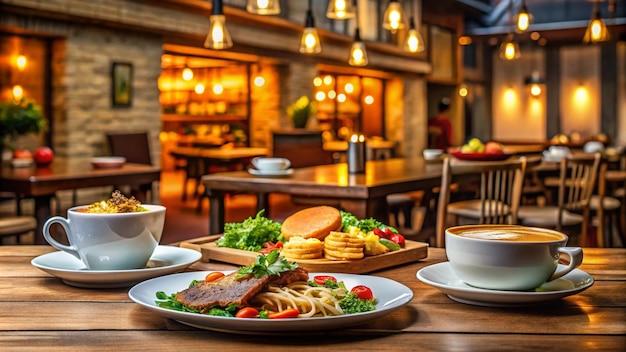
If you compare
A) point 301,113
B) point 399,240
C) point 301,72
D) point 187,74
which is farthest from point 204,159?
point 399,240

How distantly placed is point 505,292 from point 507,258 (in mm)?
51

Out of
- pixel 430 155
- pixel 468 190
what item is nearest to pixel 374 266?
pixel 430 155

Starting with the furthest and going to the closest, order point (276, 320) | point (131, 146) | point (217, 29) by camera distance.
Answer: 1. point (131, 146)
2. point (217, 29)
3. point (276, 320)

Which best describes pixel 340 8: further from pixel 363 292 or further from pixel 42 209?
pixel 363 292

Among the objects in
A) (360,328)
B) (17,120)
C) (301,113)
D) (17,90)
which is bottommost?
(360,328)

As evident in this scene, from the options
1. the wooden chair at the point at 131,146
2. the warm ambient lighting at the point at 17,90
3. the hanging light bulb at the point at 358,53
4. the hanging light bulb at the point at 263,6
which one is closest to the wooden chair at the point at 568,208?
the hanging light bulb at the point at 358,53

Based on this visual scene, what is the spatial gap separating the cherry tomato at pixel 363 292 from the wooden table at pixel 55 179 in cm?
364

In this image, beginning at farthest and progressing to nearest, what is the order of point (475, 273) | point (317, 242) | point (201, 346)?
point (317, 242) < point (475, 273) < point (201, 346)

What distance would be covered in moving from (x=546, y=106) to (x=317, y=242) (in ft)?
61.7

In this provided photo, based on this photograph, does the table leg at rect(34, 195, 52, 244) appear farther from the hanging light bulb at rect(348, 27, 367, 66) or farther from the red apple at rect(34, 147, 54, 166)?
the hanging light bulb at rect(348, 27, 367, 66)

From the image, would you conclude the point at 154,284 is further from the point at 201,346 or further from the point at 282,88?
the point at 282,88

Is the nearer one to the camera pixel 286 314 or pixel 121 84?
pixel 286 314

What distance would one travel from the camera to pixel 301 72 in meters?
12.4

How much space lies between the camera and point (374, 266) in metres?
1.49
